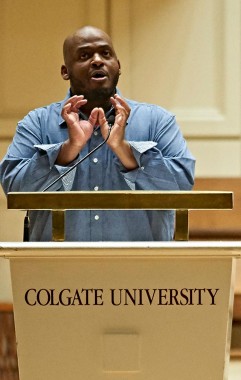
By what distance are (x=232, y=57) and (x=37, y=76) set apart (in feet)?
2.59

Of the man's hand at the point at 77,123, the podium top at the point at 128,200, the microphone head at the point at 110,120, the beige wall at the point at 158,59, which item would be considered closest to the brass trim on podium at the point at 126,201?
the podium top at the point at 128,200

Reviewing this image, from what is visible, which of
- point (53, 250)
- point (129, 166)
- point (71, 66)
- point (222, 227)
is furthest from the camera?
point (222, 227)

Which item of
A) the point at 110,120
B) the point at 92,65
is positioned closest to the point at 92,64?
the point at 92,65

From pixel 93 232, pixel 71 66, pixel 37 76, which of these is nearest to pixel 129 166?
pixel 93 232

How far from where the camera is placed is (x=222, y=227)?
3266mm

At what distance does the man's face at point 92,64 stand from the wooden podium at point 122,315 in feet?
2.43

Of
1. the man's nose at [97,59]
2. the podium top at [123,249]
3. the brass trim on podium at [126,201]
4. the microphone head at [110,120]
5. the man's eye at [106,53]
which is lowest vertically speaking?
the podium top at [123,249]

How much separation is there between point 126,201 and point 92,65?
2.31ft

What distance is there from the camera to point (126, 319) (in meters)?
1.34

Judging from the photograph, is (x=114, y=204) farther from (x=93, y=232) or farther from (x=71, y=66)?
(x=71, y=66)

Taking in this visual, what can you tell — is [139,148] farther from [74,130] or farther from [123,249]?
[123,249]

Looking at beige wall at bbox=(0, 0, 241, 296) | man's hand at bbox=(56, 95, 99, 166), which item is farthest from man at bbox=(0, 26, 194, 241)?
beige wall at bbox=(0, 0, 241, 296)

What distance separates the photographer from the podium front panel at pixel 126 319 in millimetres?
1334

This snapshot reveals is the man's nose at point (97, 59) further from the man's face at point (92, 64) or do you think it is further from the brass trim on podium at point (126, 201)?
the brass trim on podium at point (126, 201)
